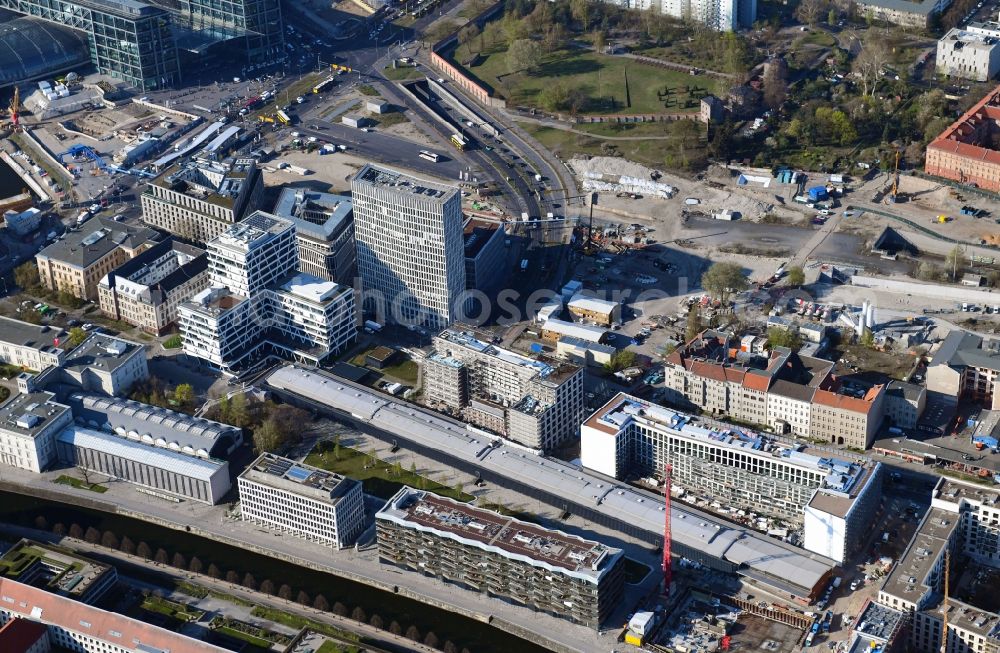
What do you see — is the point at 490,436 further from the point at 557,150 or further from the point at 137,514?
the point at 557,150

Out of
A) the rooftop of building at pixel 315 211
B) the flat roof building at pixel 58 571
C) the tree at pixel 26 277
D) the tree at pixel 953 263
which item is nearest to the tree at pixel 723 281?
the tree at pixel 953 263

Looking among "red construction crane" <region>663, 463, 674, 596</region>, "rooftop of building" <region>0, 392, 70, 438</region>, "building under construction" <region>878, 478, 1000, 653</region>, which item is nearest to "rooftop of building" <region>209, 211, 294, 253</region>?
"rooftop of building" <region>0, 392, 70, 438</region>

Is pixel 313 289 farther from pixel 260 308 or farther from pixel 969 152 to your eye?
pixel 969 152

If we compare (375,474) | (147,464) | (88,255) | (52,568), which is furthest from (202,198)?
(52,568)

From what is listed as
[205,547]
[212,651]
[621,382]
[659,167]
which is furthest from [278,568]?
[659,167]

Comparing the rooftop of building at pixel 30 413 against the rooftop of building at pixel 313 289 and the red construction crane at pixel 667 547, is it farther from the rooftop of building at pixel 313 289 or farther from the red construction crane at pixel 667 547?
the red construction crane at pixel 667 547

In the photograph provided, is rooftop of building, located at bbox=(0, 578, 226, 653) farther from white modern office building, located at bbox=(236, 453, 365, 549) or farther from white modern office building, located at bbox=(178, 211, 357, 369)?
white modern office building, located at bbox=(178, 211, 357, 369)
